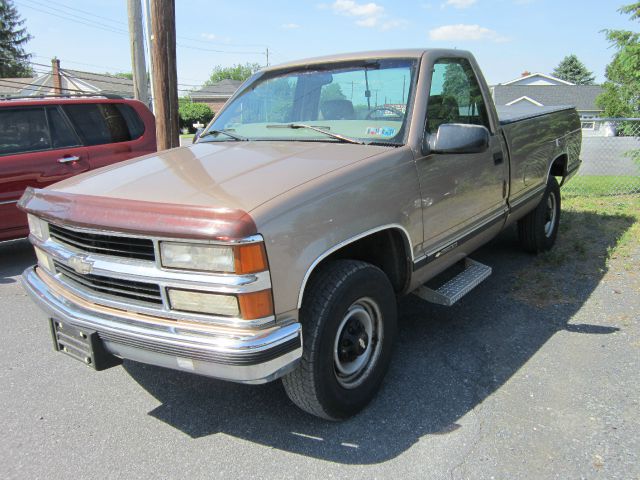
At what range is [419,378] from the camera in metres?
3.26

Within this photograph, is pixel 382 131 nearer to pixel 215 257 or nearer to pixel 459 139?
pixel 459 139

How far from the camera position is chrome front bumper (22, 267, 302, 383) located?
2145 mm

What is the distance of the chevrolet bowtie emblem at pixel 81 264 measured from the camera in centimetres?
247

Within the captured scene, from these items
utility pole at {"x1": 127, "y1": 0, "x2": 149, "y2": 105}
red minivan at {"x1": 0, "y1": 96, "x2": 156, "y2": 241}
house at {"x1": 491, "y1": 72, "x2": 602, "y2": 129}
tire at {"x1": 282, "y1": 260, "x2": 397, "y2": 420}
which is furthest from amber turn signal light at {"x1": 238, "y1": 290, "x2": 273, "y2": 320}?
house at {"x1": 491, "y1": 72, "x2": 602, "y2": 129}

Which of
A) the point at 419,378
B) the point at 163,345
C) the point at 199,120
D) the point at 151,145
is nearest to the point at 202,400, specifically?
the point at 163,345

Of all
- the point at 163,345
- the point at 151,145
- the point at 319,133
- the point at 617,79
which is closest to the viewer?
the point at 163,345

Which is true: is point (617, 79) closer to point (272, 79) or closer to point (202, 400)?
point (272, 79)

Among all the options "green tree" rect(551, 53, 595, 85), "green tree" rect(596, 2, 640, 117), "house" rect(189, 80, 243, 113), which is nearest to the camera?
"green tree" rect(596, 2, 640, 117)

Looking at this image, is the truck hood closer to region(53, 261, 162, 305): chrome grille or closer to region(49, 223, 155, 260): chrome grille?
Answer: region(49, 223, 155, 260): chrome grille

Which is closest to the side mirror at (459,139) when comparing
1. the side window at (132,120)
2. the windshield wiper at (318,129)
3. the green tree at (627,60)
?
the windshield wiper at (318,129)

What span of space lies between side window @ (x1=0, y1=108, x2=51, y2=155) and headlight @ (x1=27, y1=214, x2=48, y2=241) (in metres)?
3.54

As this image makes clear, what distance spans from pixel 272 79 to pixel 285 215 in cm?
206

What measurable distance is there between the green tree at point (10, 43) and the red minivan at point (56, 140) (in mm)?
56132

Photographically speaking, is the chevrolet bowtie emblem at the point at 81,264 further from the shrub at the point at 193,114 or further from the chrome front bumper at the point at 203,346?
the shrub at the point at 193,114
